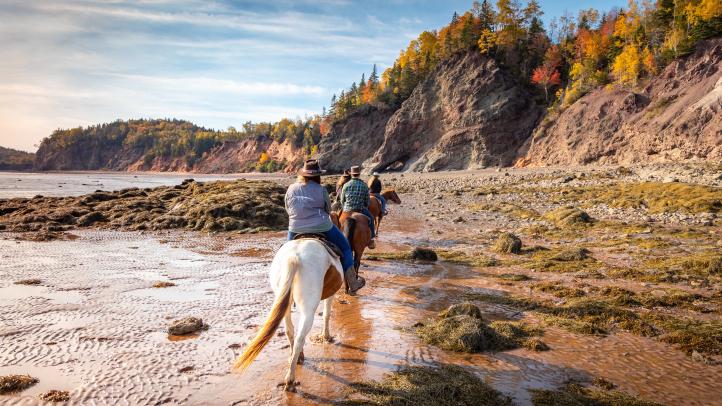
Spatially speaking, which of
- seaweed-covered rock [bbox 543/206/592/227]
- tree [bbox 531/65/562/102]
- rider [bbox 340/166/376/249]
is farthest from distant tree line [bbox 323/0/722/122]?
rider [bbox 340/166/376/249]

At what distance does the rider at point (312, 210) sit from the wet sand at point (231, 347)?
1.59m

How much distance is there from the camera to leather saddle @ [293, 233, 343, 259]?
5.42 m

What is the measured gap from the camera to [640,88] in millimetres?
45281

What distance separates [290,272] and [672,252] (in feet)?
37.0

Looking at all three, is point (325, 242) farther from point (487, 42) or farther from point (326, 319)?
point (487, 42)

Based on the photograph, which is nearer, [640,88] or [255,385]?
[255,385]

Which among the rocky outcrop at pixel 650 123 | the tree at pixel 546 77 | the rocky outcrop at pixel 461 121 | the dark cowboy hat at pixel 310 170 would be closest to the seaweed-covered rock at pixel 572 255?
the dark cowboy hat at pixel 310 170

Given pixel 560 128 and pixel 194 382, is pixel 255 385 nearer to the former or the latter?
pixel 194 382

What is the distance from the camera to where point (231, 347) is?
18.6 feet

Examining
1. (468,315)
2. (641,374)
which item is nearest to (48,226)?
(468,315)

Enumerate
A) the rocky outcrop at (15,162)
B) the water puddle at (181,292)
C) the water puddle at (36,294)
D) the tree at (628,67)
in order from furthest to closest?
1. the rocky outcrop at (15,162)
2. the tree at (628,67)
3. the water puddle at (181,292)
4. the water puddle at (36,294)

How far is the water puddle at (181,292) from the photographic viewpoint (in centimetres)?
791

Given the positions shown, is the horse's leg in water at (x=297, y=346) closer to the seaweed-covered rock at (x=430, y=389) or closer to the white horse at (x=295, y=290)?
the white horse at (x=295, y=290)

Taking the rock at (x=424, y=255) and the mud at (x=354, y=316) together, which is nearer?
the mud at (x=354, y=316)
